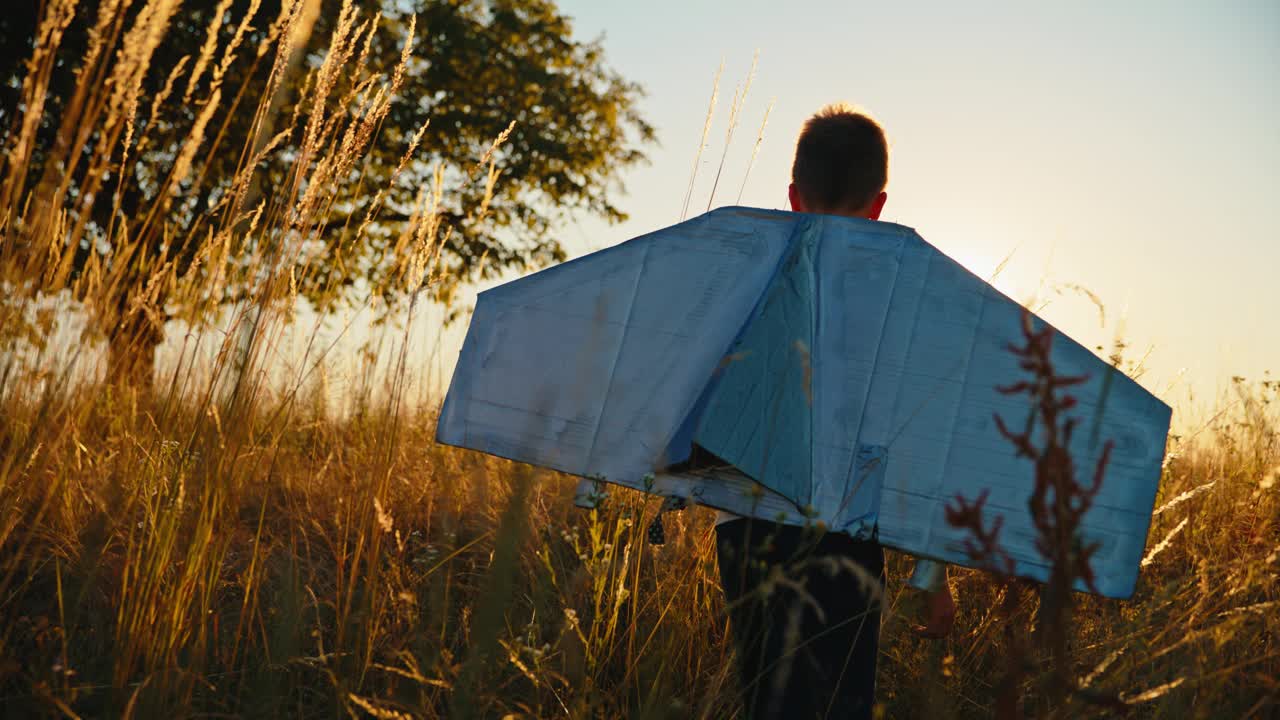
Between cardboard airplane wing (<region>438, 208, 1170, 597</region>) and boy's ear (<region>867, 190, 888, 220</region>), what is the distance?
29 cm

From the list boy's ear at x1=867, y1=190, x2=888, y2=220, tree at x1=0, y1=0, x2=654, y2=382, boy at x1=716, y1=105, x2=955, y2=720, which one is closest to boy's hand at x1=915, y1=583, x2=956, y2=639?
boy at x1=716, y1=105, x2=955, y2=720

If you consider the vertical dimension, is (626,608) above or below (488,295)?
below

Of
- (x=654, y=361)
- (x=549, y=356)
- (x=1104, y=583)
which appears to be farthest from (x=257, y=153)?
(x=1104, y=583)

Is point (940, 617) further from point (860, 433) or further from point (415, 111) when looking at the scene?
point (415, 111)

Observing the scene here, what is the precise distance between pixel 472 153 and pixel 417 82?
1.01 meters

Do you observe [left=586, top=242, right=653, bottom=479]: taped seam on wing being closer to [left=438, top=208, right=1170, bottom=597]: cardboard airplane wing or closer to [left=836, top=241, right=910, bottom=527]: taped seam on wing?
[left=438, top=208, right=1170, bottom=597]: cardboard airplane wing

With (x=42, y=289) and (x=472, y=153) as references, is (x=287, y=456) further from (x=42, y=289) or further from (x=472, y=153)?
(x=472, y=153)

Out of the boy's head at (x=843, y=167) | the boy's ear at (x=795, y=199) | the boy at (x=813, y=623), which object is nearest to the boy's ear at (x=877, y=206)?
the boy's head at (x=843, y=167)

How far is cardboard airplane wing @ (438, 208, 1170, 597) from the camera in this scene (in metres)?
1.53

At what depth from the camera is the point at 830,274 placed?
1.71m

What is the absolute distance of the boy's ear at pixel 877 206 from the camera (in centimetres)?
197

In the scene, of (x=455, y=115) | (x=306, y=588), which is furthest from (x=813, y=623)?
(x=455, y=115)

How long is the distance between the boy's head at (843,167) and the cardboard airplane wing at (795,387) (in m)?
0.24

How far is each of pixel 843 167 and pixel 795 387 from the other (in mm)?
618
